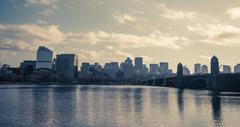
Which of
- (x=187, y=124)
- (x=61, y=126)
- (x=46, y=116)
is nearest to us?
(x=61, y=126)

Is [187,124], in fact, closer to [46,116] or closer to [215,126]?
[215,126]

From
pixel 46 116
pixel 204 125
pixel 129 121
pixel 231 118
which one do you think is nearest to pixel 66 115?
pixel 46 116

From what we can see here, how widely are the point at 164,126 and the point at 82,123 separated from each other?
13.4m

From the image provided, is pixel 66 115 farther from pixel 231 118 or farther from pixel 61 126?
pixel 231 118

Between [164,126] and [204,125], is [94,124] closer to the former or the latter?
[164,126]

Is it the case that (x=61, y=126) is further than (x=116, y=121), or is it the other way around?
(x=116, y=121)

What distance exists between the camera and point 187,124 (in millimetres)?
57812

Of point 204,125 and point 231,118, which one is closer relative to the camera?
point 204,125

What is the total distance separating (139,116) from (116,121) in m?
9.36

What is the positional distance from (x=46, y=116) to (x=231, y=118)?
35.3 m

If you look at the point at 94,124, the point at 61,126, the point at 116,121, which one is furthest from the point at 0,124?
the point at 116,121

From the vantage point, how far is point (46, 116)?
216ft

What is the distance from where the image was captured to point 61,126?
54250 mm

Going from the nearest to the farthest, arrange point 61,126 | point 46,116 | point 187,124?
point 61,126, point 187,124, point 46,116
